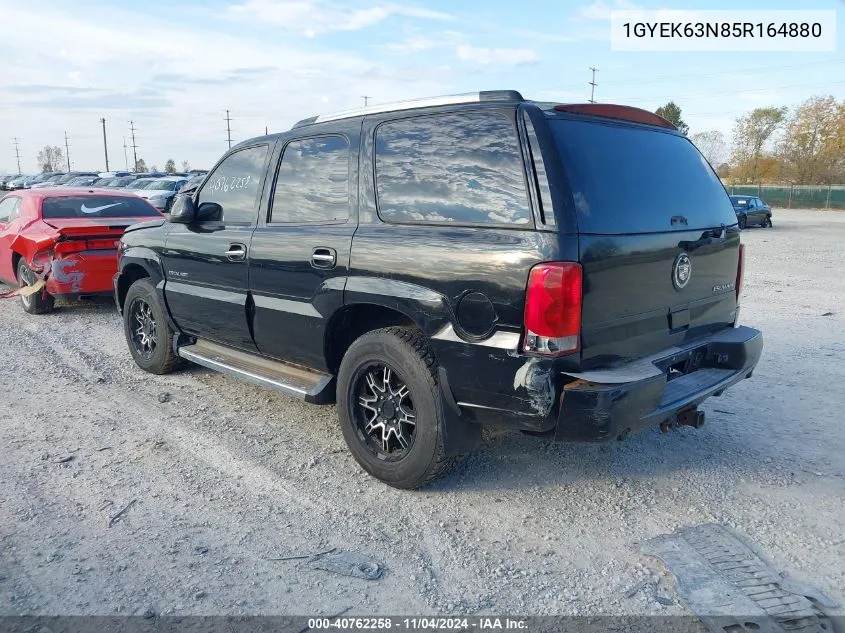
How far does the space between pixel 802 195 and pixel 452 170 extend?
173 ft

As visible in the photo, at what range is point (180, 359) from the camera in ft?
19.5

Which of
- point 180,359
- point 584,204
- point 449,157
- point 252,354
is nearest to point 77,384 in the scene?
point 180,359

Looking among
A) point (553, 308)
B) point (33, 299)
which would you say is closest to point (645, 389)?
point (553, 308)

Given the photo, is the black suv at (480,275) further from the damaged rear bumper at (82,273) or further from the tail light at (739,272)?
the damaged rear bumper at (82,273)

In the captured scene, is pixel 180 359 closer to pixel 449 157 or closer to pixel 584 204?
pixel 449 157

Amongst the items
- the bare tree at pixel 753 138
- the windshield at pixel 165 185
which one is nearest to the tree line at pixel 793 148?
the bare tree at pixel 753 138

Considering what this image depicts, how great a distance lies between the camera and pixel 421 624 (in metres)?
2.74

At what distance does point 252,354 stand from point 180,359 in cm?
134

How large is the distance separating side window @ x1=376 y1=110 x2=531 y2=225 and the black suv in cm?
1

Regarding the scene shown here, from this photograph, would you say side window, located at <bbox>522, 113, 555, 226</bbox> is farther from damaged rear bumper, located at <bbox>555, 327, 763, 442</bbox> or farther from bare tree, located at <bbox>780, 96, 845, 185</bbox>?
bare tree, located at <bbox>780, 96, 845, 185</bbox>

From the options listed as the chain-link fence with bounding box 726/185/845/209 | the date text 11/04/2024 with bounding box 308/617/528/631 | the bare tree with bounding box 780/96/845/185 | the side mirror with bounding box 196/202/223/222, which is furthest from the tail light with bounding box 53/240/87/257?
the bare tree with bounding box 780/96/845/185

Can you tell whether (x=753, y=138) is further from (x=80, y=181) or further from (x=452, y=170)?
(x=452, y=170)

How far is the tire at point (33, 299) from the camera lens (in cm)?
851

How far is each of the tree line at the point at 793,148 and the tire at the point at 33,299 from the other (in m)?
54.7
